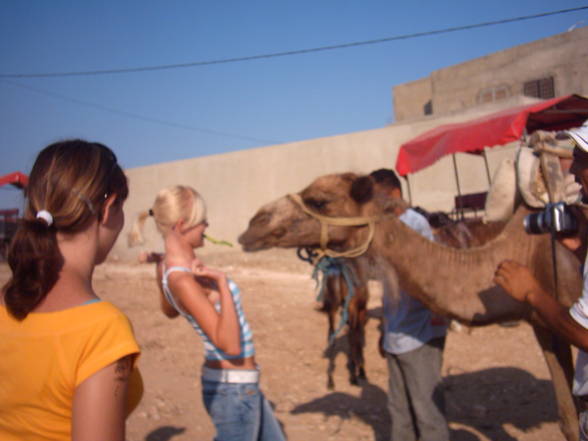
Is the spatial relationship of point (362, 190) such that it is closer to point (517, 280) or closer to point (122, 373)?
point (517, 280)

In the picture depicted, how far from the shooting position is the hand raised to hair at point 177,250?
236cm

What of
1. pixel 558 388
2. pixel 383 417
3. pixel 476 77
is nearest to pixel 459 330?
pixel 383 417

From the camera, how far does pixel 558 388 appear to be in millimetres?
3041

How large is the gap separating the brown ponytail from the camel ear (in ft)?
6.25

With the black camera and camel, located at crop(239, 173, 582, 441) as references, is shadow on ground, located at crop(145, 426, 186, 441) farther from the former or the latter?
the black camera

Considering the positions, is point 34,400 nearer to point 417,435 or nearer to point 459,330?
point 417,435

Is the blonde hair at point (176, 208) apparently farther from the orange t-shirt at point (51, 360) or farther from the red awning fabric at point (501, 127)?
the red awning fabric at point (501, 127)

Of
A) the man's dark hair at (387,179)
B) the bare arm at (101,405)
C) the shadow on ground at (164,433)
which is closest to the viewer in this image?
the bare arm at (101,405)

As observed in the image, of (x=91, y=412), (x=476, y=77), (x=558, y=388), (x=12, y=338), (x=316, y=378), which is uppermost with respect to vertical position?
(x=476, y=77)

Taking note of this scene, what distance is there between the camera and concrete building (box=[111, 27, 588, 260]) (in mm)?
15891

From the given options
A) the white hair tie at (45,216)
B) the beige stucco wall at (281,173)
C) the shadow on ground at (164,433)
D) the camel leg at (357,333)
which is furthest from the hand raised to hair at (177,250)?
the beige stucco wall at (281,173)

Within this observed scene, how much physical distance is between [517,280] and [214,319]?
1.31 m

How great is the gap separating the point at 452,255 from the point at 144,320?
7.01 metres

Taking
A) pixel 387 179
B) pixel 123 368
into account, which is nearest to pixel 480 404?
pixel 387 179
